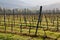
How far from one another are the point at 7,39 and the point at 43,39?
8.04 m

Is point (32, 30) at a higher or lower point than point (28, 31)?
higher

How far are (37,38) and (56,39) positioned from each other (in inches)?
176

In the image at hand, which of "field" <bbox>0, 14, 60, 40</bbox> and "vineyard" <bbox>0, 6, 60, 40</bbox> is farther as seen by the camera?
"vineyard" <bbox>0, 6, 60, 40</bbox>

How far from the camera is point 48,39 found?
3603 centimetres

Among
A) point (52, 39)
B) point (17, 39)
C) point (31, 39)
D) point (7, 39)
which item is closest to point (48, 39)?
point (52, 39)

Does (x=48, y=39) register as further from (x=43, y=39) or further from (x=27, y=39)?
(x=27, y=39)

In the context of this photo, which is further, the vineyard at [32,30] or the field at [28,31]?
the vineyard at [32,30]

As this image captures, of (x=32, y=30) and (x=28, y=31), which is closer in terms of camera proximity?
(x=28, y=31)

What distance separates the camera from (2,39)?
35844mm

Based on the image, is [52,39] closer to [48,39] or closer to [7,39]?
[48,39]

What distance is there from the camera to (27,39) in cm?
3634

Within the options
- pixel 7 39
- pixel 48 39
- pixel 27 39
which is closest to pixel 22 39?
pixel 27 39

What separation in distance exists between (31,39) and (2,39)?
21.3ft

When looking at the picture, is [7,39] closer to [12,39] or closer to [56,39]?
[12,39]
